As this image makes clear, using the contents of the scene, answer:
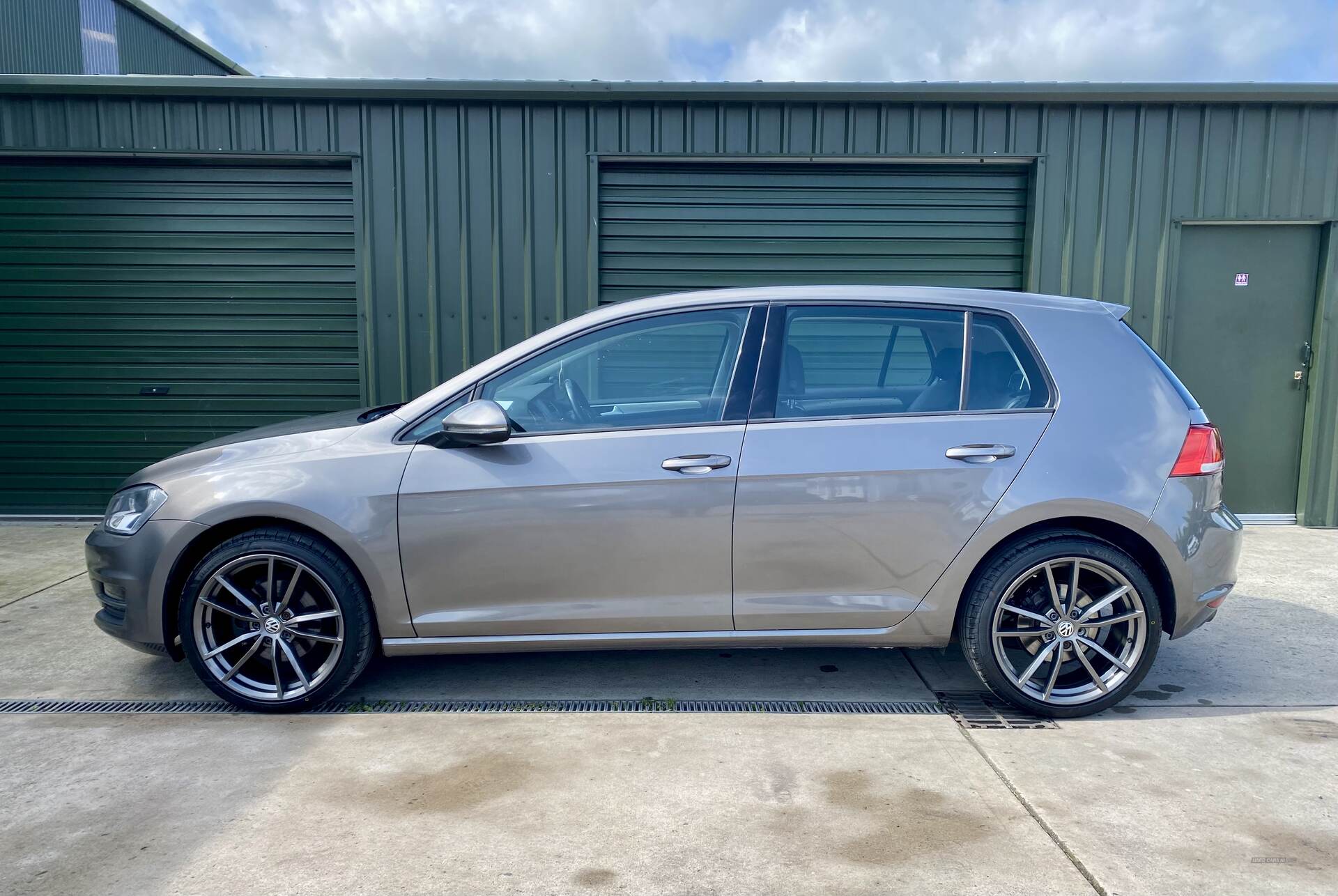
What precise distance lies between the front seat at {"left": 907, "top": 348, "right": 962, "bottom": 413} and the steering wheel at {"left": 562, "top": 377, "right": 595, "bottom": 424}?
1295 mm

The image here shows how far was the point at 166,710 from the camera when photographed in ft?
12.6

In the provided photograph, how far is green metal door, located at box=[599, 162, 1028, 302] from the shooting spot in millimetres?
7305

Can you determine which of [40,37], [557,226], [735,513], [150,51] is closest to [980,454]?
[735,513]

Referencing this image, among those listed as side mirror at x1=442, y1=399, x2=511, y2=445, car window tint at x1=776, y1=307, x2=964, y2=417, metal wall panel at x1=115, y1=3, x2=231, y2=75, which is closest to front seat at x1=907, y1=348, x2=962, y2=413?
car window tint at x1=776, y1=307, x2=964, y2=417

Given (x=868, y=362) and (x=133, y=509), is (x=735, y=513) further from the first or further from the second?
(x=133, y=509)

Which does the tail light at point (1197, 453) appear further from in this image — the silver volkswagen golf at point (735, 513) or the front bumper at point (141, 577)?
the front bumper at point (141, 577)

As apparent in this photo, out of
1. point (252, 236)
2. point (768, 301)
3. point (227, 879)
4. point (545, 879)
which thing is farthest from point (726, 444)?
point (252, 236)

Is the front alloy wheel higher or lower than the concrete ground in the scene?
higher

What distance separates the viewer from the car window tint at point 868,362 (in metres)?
3.74

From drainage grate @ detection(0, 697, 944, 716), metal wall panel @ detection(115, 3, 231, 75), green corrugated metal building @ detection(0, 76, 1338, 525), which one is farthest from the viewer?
metal wall panel @ detection(115, 3, 231, 75)

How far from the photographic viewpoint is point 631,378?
12.3 ft

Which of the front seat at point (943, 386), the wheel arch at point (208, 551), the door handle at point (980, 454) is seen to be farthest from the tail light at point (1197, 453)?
the wheel arch at point (208, 551)

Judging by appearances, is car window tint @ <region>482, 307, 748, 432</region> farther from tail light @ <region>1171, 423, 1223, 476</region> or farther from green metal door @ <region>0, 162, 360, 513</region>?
green metal door @ <region>0, 162, 360, 513</region>

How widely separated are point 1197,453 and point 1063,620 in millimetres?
841
